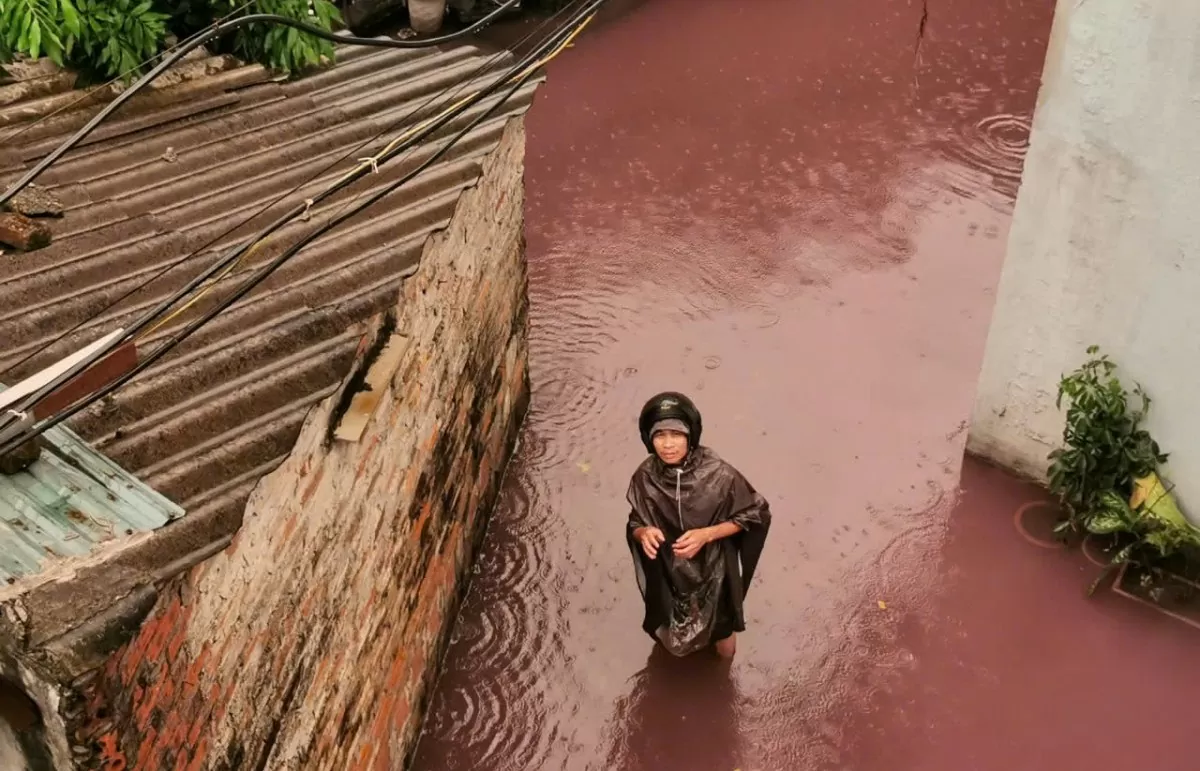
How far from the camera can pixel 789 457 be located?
7.45 m

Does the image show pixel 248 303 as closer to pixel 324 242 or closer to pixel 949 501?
pixel 324 242

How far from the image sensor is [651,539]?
5.52m

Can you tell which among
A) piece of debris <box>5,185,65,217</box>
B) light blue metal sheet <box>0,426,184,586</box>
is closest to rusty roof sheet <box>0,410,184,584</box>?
light blue metal sheet <box>0,426,184,586</box>

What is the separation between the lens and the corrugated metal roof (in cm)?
384

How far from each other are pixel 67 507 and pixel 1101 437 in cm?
548

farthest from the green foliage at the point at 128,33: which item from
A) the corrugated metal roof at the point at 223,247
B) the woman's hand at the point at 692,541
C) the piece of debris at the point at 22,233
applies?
the woman's hand at the point at 692,541

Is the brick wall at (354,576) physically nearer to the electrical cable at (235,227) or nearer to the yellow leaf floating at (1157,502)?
the electrical cable at (235,227)

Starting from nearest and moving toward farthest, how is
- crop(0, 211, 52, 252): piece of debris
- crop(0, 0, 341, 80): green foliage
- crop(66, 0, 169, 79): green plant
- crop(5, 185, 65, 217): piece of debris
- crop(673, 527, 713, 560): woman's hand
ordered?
1. crop(0, 211, 52, 252): piece of debris
2. crop(5, 185, 65, 217): piece of debris
3. crop(0, 0, 341, 80): green foliage
4. crop(66, 0, 169, 79): green plant
5. crop(673, 527, 713, 560): woman's hand

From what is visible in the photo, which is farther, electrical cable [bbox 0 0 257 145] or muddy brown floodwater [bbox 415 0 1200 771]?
muddy brown floodwater [bbox 415 0 1200 771]

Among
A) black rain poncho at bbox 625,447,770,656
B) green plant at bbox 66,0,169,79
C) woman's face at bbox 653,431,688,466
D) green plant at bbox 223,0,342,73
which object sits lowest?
black rain poncho at bbox 625,447,770,656

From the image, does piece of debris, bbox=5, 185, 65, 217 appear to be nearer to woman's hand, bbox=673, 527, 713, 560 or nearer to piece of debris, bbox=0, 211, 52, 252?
piece of debris, bbox=0, 211, 52, 252

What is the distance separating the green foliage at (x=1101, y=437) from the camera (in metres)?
6.53

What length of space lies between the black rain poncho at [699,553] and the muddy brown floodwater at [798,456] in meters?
0.46

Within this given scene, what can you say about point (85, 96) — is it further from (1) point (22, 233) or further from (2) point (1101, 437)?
(2) point (1101, 437)
